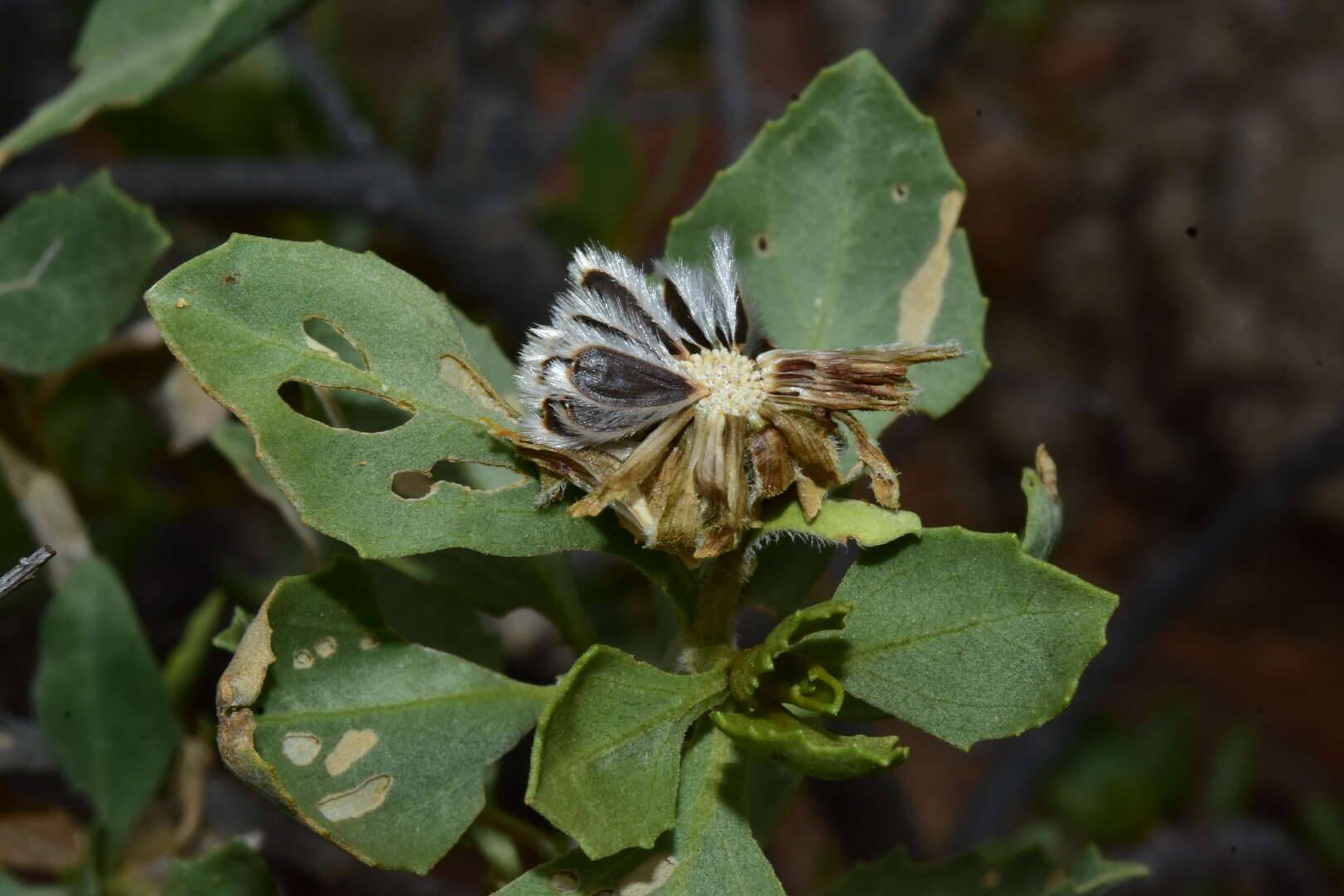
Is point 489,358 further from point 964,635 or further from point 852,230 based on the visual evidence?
point 964,635

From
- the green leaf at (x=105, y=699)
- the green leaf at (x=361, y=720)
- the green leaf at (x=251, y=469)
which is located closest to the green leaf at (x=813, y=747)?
the green leaf at (x=361, y=720)

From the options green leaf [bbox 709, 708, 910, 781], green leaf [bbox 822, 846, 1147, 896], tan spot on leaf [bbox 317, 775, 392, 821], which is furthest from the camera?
green leaf [bbox 822, 846, 1147, 896]

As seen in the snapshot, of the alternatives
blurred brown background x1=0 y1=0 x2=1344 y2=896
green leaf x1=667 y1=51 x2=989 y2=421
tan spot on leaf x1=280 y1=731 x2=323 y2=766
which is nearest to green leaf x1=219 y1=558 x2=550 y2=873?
tan spot on leaf x1=280 y1=731 x2=323 y2=766

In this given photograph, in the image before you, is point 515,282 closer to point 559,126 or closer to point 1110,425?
point 559,126

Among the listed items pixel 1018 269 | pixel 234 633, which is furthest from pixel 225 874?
pixel 1018 269

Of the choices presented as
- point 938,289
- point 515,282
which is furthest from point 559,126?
point 938,289

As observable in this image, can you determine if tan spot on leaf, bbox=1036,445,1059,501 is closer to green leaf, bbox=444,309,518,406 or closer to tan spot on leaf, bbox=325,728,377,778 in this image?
green leaf, bbox=444,309,518,406

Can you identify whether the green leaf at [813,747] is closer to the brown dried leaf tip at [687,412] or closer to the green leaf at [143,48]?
the brown dried leaf tip at [687,412]
